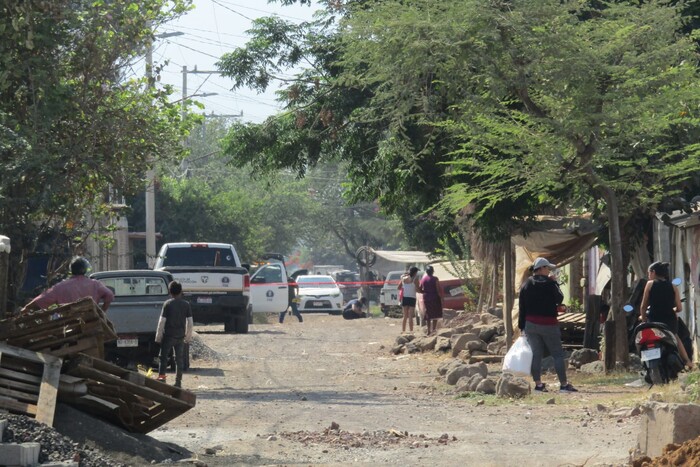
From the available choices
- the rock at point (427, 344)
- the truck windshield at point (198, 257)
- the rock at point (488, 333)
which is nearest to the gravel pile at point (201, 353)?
the rock at point (427, 344)

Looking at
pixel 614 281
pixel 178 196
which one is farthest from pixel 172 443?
pixel 178 196

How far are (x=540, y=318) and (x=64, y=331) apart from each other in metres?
6.76

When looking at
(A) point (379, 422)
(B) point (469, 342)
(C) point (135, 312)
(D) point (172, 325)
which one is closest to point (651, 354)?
(A) point (379, 422)

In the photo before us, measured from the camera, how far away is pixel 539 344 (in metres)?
15.2

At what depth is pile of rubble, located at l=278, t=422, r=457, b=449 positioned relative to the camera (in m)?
10.8

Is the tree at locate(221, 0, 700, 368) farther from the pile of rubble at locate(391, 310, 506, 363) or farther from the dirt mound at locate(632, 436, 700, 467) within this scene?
the dirt mound at locate(632, 436, 700, 467)

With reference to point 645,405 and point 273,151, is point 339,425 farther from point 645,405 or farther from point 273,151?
point 273,151

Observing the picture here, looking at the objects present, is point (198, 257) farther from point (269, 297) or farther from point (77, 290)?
point (77, 290)

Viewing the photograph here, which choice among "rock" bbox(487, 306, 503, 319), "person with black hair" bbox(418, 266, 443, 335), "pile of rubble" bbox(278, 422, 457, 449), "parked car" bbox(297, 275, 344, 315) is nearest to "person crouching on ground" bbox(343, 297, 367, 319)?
"parked car" bbox(297, 275, 344, 315)

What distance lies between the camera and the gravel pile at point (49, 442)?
8.80m

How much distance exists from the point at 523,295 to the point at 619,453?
5.52 meters

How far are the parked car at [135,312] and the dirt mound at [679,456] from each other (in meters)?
10.6

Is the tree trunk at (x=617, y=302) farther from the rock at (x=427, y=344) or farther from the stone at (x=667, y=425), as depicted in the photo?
the stone at (x=667, y=425)

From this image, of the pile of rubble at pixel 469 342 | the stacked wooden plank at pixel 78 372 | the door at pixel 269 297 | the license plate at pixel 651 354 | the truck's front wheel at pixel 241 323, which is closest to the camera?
the stacked wooden plank at pixel 78 372
